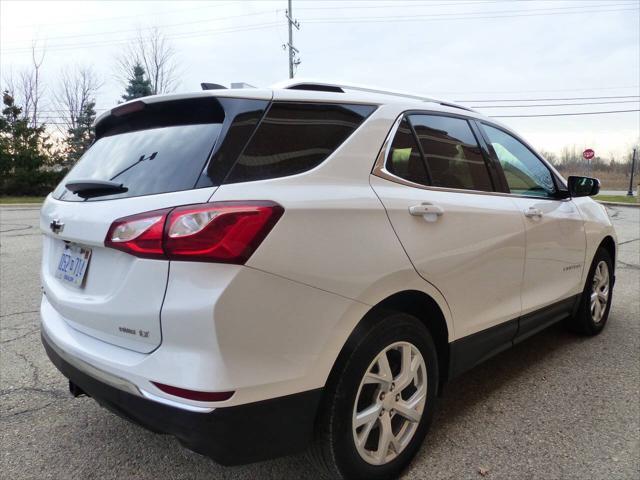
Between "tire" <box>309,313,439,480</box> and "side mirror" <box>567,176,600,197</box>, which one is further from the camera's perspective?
"side mirror" <box>567,176,600,197</box>

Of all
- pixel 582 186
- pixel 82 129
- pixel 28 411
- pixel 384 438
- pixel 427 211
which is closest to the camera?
pixel 384 438

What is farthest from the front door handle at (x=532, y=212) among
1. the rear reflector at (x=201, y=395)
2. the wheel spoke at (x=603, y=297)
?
the rear reflector at (x=201, y=395)

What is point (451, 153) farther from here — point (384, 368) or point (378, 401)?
point (378, 401)

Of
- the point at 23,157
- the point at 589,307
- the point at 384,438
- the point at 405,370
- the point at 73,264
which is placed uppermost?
the point at 73,264

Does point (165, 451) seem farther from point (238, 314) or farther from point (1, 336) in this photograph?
point (1, 336)

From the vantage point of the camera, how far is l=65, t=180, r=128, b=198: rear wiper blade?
201cm

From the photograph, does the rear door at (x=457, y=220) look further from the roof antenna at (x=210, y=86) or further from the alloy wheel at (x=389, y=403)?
the roof antenna at (x=210, y=86)

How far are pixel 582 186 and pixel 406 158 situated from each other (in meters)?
2.21

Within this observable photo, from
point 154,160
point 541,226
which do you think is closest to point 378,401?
point 154,160

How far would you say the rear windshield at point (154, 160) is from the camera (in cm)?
182

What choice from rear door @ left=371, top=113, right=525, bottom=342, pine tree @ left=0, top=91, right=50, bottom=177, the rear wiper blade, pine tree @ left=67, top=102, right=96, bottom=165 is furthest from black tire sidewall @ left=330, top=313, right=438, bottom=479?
pine tree @ left=67, top=102, right=96, bottom=165

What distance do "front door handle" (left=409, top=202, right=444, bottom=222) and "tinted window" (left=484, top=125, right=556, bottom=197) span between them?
3.44ft

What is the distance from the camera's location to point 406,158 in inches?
92.6

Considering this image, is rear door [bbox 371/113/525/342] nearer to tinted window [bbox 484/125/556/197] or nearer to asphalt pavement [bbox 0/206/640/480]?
tinted window [bbox 484/125/556/197]
